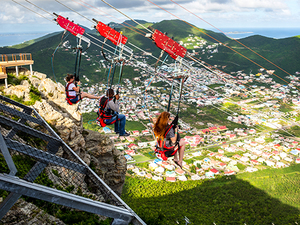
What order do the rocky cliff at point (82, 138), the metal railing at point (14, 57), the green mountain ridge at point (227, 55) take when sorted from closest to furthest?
the rocky cliff at point (82, 138) < the metal railing at point (14, 57) < the green mountain ridge at point (227, 55)

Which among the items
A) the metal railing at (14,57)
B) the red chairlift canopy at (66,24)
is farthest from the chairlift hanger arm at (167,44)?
the metal railing at (14,57)

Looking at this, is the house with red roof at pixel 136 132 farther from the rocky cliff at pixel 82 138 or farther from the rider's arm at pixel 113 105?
the rider's arm at pixel 113 105

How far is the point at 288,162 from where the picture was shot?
37875 millimetres

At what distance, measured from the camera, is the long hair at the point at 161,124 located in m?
5.92

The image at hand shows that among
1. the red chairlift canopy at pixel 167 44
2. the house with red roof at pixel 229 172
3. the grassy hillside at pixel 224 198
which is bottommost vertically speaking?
the house with red roof at pixel 229 172

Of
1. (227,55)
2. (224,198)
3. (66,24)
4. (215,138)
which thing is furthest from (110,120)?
(227,55)

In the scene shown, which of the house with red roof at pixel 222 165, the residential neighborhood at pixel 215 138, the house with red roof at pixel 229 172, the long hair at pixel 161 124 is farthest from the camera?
the house with red roof at pixel 222 165

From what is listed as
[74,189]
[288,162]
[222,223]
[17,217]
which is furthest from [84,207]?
[288,162]

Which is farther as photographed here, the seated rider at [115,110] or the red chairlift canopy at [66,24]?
the red chairlift canopy at [66,24]

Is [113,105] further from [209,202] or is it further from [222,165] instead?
[222,165]

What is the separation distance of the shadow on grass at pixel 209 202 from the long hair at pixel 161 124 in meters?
15.0

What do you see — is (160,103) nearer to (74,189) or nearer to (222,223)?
(222,223)

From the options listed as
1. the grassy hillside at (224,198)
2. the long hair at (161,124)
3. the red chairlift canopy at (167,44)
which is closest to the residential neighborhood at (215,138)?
the grassy hillside at (224,198)

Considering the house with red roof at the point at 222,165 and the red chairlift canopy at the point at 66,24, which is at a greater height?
the red chairlift canopy at the point at 66,24
